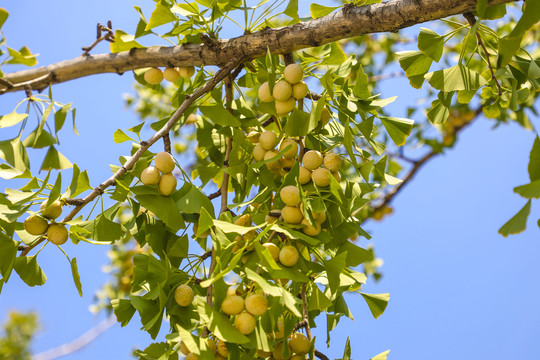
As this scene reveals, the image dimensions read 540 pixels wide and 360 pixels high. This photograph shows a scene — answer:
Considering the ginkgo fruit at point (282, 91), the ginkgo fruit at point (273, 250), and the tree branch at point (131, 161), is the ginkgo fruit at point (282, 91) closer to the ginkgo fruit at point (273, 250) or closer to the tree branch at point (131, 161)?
the tree branch at point (131, 161)

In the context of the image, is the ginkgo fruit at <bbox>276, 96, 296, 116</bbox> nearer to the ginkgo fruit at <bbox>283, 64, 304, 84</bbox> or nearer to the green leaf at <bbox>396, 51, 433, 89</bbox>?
the ginkgo fruit at <bbox>283, 64, 304, 84</bbox>

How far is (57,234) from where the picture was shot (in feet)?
2.67

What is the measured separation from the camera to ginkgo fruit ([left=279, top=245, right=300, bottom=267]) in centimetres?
71

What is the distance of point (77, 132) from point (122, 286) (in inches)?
59.6

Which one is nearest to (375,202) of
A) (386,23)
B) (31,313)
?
(386,23)

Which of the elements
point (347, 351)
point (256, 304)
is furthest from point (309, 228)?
point (347, 351)

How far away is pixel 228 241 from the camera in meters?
0.73

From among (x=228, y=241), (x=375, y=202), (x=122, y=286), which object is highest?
(x=375, y=202)

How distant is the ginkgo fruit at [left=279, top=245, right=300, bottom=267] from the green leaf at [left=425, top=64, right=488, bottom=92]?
415 mm

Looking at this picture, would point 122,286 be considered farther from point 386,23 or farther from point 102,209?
point 386,23

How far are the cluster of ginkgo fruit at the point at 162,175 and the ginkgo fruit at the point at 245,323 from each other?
27 centimetres

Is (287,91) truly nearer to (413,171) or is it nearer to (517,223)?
(517,223)

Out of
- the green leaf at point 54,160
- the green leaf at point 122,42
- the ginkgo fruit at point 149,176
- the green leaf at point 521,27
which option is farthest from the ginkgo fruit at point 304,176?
the green leaf at point 54,160

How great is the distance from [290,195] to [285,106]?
23 cm
